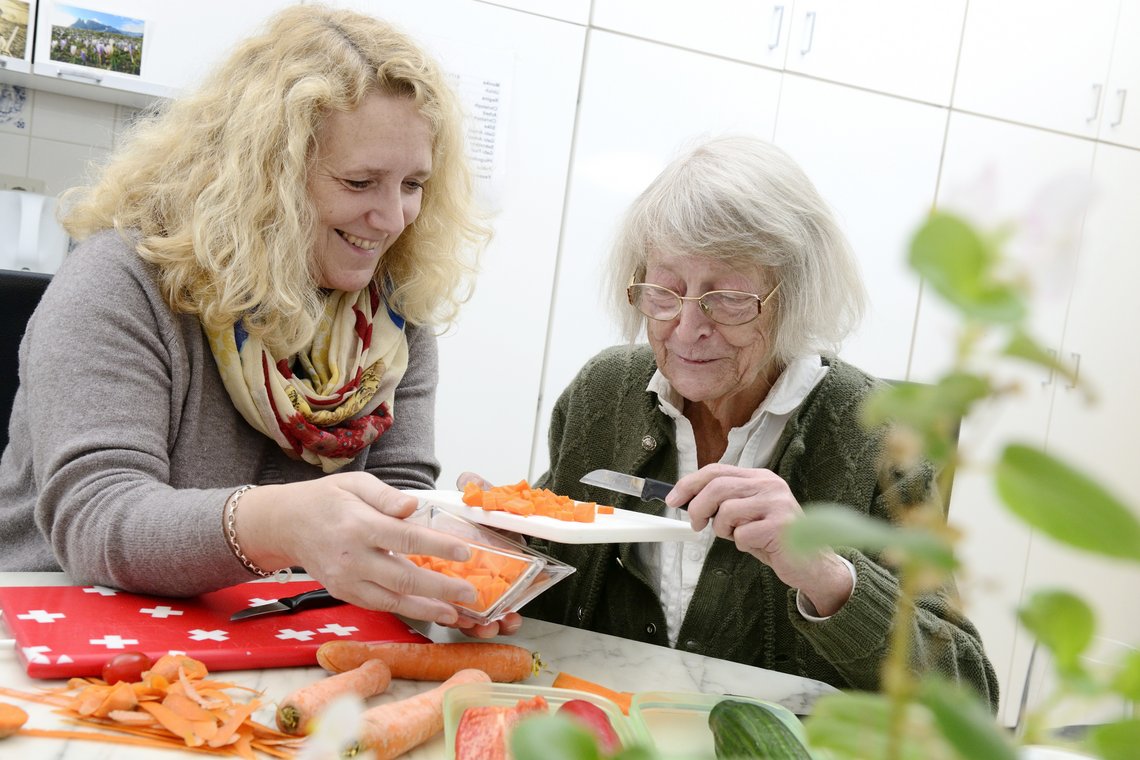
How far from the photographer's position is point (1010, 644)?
372 centimetres

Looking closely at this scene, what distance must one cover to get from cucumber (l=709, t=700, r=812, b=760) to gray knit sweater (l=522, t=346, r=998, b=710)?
0.62 m

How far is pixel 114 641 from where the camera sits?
3.45 feet

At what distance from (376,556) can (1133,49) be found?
3.76 metres

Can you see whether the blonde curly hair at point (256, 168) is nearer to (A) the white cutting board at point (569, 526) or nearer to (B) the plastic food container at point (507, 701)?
(A) the white cutting board at point (569, 526)

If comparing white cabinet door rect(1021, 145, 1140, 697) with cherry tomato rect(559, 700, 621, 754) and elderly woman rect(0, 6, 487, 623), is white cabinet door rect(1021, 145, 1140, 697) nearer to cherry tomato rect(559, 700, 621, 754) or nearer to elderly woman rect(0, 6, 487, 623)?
elderly woman rect(0, 6, 487, 623)

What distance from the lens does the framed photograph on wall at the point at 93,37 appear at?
2.88 metres

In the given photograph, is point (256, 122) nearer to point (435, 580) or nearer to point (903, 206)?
point (435, 580)

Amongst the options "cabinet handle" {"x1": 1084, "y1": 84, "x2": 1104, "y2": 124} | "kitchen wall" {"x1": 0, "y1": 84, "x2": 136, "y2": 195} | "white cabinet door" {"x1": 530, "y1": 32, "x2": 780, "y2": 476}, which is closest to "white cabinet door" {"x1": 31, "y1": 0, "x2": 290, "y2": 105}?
"kitchen wall" {"x1": 0, "y1": 84, "x2": 136, "y2": 195}

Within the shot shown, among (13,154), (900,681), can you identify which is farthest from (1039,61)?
(900,681)

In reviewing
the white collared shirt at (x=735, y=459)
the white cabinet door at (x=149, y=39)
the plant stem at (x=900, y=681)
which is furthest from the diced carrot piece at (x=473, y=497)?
the white cabinet door at (x=149, y=39)

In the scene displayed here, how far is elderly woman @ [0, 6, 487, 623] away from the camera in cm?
124

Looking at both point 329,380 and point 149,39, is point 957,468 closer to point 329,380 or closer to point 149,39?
point 329,380

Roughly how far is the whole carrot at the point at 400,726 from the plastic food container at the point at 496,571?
→ 0.22m

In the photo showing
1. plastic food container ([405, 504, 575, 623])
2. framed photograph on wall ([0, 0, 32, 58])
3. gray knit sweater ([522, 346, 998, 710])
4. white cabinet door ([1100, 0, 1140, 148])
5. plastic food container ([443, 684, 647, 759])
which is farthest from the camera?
white cabinet door ([1100, 0, 1140, 148])
